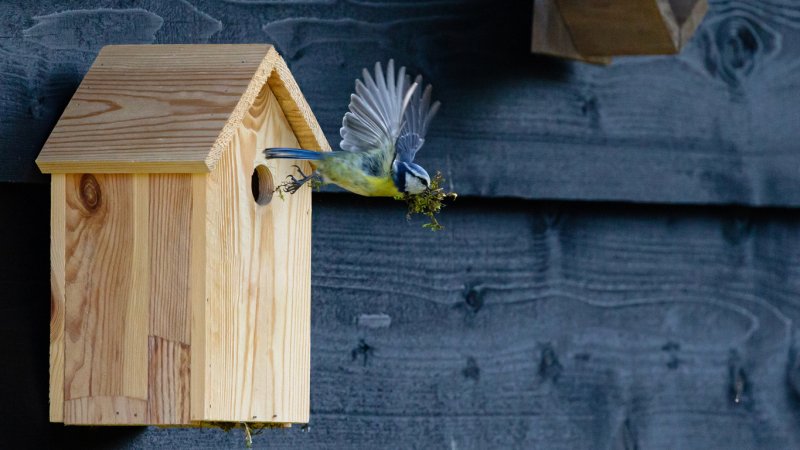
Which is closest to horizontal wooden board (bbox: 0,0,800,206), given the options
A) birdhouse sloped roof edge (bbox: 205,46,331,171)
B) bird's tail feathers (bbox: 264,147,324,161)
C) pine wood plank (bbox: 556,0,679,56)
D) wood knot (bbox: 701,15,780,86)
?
wood knot (bbox: 701,15,780,86)

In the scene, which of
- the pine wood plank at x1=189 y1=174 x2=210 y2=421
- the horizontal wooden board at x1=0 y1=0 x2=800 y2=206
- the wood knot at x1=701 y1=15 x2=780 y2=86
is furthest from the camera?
the wood knot at x1=701 y1=15 x2=780 y2=86

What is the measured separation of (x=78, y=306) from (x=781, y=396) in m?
1.99

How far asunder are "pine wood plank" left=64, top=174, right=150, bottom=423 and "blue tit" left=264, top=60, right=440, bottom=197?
11.6 inches

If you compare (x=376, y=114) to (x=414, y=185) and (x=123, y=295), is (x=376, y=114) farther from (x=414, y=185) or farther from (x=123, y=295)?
(x=123, y=295)

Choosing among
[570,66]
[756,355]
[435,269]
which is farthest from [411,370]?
[756,355]

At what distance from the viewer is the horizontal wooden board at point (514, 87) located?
6.98 feet

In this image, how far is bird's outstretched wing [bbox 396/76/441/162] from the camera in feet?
6.91

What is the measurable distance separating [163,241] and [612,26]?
1.21m

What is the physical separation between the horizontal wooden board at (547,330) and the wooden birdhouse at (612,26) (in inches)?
15.3

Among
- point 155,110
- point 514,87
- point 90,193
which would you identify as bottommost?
point 90,193

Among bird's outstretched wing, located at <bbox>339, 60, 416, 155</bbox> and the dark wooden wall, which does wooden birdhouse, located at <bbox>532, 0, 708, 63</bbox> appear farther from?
bird's outstretched wing, located at <bbox>339, 60, 416, 155</bbox>

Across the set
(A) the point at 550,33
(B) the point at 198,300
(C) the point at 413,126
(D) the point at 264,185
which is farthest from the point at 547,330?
(B) the point at 198,300

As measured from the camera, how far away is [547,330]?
2.85 meters

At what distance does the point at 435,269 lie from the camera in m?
2.70
